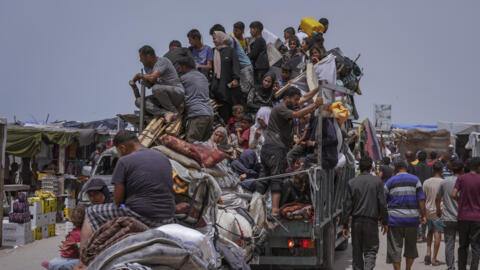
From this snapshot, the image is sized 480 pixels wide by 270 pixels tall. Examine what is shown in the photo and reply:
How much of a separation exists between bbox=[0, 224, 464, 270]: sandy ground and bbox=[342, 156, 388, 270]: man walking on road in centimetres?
236

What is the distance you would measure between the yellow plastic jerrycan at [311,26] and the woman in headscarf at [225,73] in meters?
2.64

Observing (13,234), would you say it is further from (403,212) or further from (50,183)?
(403,212)

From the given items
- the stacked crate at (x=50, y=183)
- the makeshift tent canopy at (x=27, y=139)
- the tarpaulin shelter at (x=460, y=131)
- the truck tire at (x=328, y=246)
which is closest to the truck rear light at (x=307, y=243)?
the truck tire at (x=328, y=246)

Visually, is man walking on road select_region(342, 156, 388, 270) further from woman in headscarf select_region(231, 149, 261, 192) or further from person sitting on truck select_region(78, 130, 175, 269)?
person sitting on truck select_region(78, 130, 175, 269)

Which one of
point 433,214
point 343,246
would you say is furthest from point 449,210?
point 343,246

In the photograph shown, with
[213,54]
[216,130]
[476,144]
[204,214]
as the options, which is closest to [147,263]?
[204,214]

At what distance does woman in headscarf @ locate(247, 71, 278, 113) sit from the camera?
11.0m

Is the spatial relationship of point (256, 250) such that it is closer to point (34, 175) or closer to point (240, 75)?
point (240, 75)

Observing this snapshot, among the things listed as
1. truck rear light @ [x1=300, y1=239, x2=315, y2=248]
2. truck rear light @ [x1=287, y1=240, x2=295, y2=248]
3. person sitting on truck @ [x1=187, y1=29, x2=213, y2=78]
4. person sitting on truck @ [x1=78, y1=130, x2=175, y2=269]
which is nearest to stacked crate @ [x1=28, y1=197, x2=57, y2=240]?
person sitting on truck @ [x1=187, y1=29, x2=213, y2=78]

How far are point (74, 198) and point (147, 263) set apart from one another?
14747 mm

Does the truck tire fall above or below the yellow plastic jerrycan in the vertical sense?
below

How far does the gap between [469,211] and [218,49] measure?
18.7ft

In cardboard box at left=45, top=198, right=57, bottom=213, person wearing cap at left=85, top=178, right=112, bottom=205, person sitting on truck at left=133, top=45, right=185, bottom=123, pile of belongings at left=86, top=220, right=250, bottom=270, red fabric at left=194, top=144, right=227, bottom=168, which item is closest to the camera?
pile of belongings at left=86, top=220, right=250, bottom=270

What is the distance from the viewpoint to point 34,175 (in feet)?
62.2
